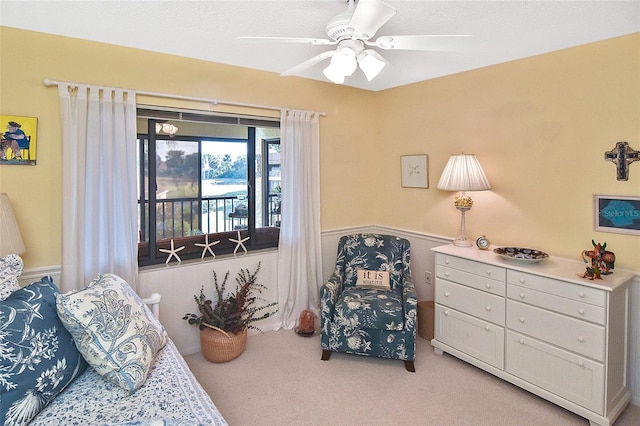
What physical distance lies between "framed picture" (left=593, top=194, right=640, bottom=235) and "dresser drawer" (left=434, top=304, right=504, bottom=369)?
3.32 feet

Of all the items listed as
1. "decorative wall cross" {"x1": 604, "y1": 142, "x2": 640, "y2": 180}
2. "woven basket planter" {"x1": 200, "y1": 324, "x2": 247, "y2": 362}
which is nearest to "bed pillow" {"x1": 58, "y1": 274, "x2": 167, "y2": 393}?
"woven basket planter" {"x1": 200, "y1": 324, "x2": 247, "y2": 362}

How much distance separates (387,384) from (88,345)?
1952 millimetres

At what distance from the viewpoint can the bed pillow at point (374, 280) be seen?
3293 mm

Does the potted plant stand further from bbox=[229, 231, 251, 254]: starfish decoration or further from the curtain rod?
the curtain rod

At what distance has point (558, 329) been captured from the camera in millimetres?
2295

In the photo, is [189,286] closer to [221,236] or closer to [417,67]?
[221,236]

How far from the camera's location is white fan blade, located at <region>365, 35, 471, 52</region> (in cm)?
171

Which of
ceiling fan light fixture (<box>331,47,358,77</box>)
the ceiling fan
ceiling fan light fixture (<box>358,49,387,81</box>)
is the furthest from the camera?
ceiling fan light fixture (<box>358,49,387,81</box>)

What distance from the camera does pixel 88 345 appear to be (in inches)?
66.1

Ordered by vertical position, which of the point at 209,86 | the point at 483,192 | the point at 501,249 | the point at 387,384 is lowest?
the point at 387,384

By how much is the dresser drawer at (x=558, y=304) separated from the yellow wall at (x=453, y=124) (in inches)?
21.5

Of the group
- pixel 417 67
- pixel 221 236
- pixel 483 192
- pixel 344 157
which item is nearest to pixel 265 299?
pixel 221 236

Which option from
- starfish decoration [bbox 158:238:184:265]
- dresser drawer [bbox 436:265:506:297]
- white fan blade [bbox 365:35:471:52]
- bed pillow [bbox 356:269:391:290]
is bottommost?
bed pillow [bbox 356:269:391:290]

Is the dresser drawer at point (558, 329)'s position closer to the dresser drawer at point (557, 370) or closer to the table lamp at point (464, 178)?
the dresser drawer at point (557, 370)
